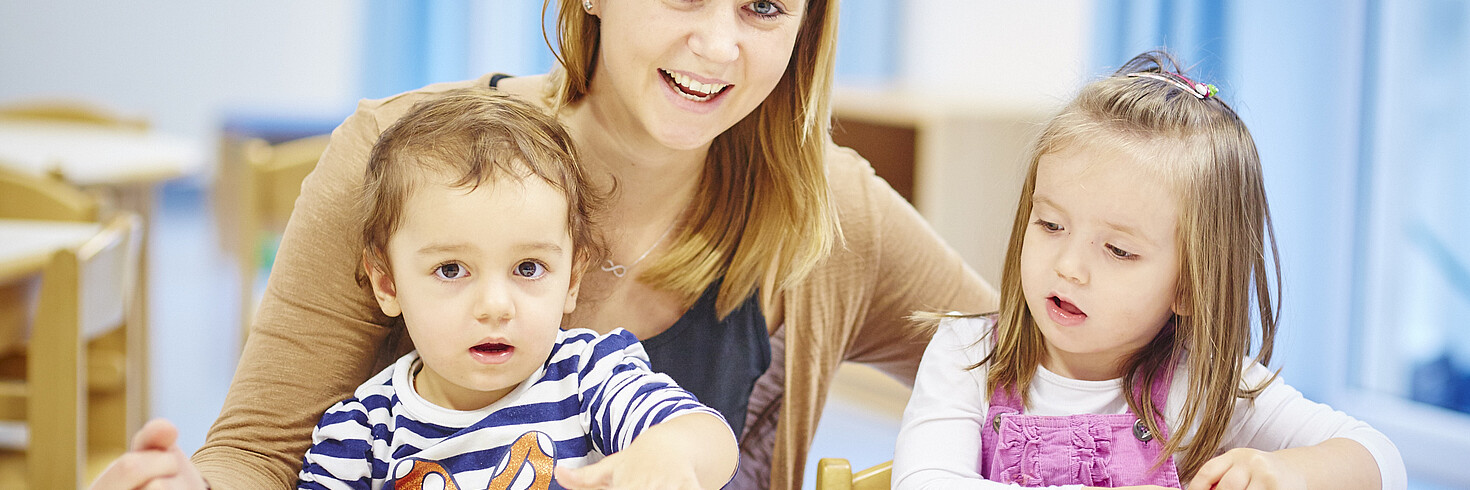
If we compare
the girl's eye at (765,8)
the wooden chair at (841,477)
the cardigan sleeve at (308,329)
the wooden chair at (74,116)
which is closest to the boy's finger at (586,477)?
the wooden chair at (841,477)

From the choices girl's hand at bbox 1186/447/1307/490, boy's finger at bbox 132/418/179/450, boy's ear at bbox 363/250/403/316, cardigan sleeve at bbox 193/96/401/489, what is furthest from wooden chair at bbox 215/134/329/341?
girl's hand at bbox 1186/447/1307/490

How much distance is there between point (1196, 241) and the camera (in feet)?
3.39

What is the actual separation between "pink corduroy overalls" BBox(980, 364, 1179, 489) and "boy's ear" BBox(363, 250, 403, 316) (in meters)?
0.55

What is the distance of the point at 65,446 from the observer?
180 centimetres

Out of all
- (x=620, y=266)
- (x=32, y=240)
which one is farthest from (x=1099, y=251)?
(x=32, y=240)

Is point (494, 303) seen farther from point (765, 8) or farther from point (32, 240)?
point (32, 240)

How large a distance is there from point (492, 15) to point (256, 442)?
188 inches

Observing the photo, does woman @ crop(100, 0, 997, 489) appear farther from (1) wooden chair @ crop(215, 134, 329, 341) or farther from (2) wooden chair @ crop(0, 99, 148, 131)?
(2) wooden chair @ crop(0, 99, 148, 131)

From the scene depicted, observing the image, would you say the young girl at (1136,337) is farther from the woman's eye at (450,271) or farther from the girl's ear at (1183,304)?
the woman's eye at (450,271)

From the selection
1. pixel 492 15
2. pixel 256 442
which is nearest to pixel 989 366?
pixel 256 442

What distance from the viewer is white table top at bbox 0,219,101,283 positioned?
185 cm

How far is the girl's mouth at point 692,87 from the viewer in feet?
3.79

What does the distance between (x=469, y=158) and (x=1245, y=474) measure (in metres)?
0.67

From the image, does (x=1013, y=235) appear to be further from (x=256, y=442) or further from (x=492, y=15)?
(x=492, y=15)
